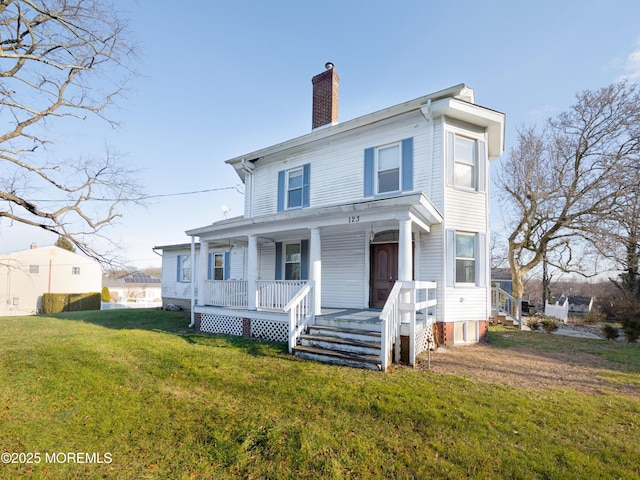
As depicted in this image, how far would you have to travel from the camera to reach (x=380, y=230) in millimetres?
9680

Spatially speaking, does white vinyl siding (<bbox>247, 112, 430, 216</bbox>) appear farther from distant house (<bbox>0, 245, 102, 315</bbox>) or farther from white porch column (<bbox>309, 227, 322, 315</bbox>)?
distant house (<bbox>0, 245, 102, 315</bbox>)

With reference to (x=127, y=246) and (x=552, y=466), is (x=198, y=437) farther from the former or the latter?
(x=127, y=246)

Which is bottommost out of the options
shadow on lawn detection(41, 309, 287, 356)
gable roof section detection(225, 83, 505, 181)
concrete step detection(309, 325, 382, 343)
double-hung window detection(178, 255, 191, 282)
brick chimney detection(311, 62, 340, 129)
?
shadow on lawn detection(41, 309, 287, 356)

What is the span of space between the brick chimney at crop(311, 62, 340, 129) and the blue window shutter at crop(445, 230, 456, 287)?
632 cm

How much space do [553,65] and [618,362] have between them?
9.78 m

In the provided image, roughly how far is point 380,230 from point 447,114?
146 inches

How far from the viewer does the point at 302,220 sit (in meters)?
8.50

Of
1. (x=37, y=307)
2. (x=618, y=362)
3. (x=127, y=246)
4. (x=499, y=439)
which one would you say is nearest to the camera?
(x=499, y=439)

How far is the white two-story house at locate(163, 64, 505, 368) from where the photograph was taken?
7973mm

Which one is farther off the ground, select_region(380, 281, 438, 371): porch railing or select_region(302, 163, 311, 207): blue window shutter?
select_region(302, 163, 311, 207): blue window shutter

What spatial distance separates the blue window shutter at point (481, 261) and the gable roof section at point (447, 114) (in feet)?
11.0

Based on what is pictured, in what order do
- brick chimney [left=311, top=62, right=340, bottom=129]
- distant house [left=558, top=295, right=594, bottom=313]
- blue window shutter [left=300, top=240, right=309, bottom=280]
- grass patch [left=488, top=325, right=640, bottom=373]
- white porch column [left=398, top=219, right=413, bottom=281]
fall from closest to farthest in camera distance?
white porch column [left=398, top=219, right=413, bottom=281], grass patch [left=488, top=325, right=640, bottom=373], blue window shutter [left=300, top=240, right=309, bottom=280], brick chimney [left=311, top=62, right=340, bottom=129], distant house [left=558, top=295, right=594, bottom=313]

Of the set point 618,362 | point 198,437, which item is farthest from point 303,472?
point 618,362

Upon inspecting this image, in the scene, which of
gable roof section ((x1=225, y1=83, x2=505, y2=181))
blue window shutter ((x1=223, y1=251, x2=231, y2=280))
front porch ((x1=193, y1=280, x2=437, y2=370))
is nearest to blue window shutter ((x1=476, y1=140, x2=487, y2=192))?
gable roof section ((x1=225, y1=83, x2=505, y2=181))
